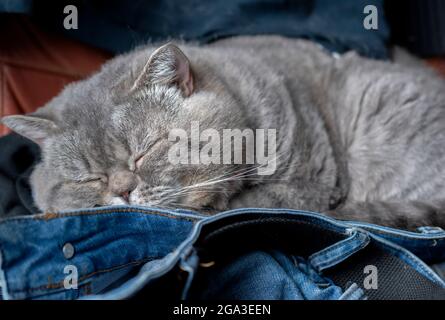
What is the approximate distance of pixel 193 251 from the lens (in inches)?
35.2

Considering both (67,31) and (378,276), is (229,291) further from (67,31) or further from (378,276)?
(67,31)

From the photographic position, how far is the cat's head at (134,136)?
1.17m

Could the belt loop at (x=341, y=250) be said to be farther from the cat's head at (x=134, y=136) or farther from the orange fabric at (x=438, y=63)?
the orange fabric at (x=438, y=63)

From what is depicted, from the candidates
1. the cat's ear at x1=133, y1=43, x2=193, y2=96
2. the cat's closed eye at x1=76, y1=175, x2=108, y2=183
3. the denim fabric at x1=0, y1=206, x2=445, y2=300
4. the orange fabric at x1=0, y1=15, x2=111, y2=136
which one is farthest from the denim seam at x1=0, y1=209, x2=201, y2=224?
the orange fabric at x1=0, y1=15, x2=111, y2=136

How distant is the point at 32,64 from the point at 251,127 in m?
0.92

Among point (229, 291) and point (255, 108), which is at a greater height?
point (255, 108)

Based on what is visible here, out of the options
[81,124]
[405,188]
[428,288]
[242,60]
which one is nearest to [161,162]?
[81,124]

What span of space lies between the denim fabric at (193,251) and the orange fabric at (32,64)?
33.2 inches

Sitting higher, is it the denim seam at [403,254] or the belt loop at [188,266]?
the belt loop at [188,266]

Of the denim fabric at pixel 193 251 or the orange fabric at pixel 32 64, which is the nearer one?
the denim fabric at pixel 193 251

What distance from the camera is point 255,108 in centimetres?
137

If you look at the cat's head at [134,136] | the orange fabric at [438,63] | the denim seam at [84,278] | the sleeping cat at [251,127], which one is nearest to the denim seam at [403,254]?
the sleeping cat at [251,127]
